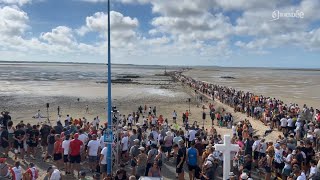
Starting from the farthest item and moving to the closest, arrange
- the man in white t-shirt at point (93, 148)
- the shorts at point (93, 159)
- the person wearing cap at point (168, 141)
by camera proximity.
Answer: the person wearing cap at point (168, 141) < the shorts at point (93, 159) < the man in white t-shirt at point (93, 148)

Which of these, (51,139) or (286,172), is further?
(51,139)

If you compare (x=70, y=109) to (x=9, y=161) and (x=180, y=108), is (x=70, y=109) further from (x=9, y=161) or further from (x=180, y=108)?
(x=9, y=161)

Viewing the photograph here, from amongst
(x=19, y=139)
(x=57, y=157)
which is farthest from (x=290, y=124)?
(x=19, y=139)

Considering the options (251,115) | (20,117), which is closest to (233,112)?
(251,115)

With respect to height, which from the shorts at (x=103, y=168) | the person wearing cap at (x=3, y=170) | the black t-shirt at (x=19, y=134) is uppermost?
the black t-shirt at (x=19, y=134)

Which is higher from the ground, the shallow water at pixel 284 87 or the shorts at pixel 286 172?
the shorts at pixel 286 172

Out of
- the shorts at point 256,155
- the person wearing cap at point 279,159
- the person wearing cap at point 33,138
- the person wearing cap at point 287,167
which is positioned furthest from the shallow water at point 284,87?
the person wearing cap at point 33,138

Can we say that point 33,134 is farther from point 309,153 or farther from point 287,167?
point 309,153

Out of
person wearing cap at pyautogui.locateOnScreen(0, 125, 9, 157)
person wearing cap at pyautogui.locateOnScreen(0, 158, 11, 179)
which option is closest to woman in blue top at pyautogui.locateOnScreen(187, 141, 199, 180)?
person wearing cap at pyautogui.locateOnScreen(0, 158, 11, 179)

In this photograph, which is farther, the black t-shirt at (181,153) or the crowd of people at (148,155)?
the black t-shirt at (181,153)

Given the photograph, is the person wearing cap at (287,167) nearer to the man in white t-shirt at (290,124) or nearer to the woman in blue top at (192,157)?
the woman in blue top at (192,157)

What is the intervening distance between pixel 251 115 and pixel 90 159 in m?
17.1

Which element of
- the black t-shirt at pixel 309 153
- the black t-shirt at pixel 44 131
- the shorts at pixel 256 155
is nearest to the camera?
the black t-shirt at pixel 309 153

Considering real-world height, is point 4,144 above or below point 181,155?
below
